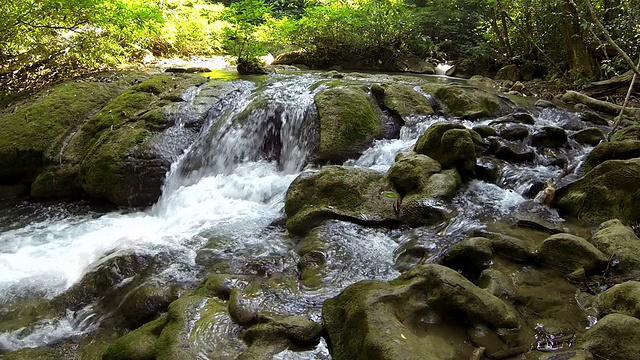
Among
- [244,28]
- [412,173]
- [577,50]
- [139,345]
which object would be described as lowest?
[139,345]

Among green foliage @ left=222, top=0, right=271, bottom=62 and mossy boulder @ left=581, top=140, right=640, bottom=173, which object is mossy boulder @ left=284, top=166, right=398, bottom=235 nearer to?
mossy boulder @ left=581, top=140, right=640, bottom=173

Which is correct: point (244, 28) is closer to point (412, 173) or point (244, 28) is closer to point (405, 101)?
point (405, 101)

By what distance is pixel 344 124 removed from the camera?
24.6 feet

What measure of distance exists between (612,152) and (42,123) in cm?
964

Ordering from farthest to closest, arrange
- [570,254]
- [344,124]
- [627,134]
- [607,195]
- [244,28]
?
1. [244,28]
2. [344,124]
3. [627,134]
4. [607,195]
5. [570,254]

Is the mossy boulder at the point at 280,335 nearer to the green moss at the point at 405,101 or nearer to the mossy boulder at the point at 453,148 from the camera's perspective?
the mossy boulder at the point at 453,148

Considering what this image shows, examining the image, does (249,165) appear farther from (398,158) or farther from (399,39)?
(399,39)

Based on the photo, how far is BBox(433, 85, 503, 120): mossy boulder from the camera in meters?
8.18

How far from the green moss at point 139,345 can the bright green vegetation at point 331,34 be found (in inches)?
238

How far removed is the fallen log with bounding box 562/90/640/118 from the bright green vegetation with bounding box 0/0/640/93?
691 mm

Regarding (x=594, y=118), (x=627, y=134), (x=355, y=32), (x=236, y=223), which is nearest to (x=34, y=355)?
(x=236, y=223)

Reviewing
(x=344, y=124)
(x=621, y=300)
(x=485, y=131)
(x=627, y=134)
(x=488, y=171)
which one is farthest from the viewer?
(x=344, y=124)

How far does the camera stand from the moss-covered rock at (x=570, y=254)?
3742 millimetres

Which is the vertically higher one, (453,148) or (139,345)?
(453,148)
